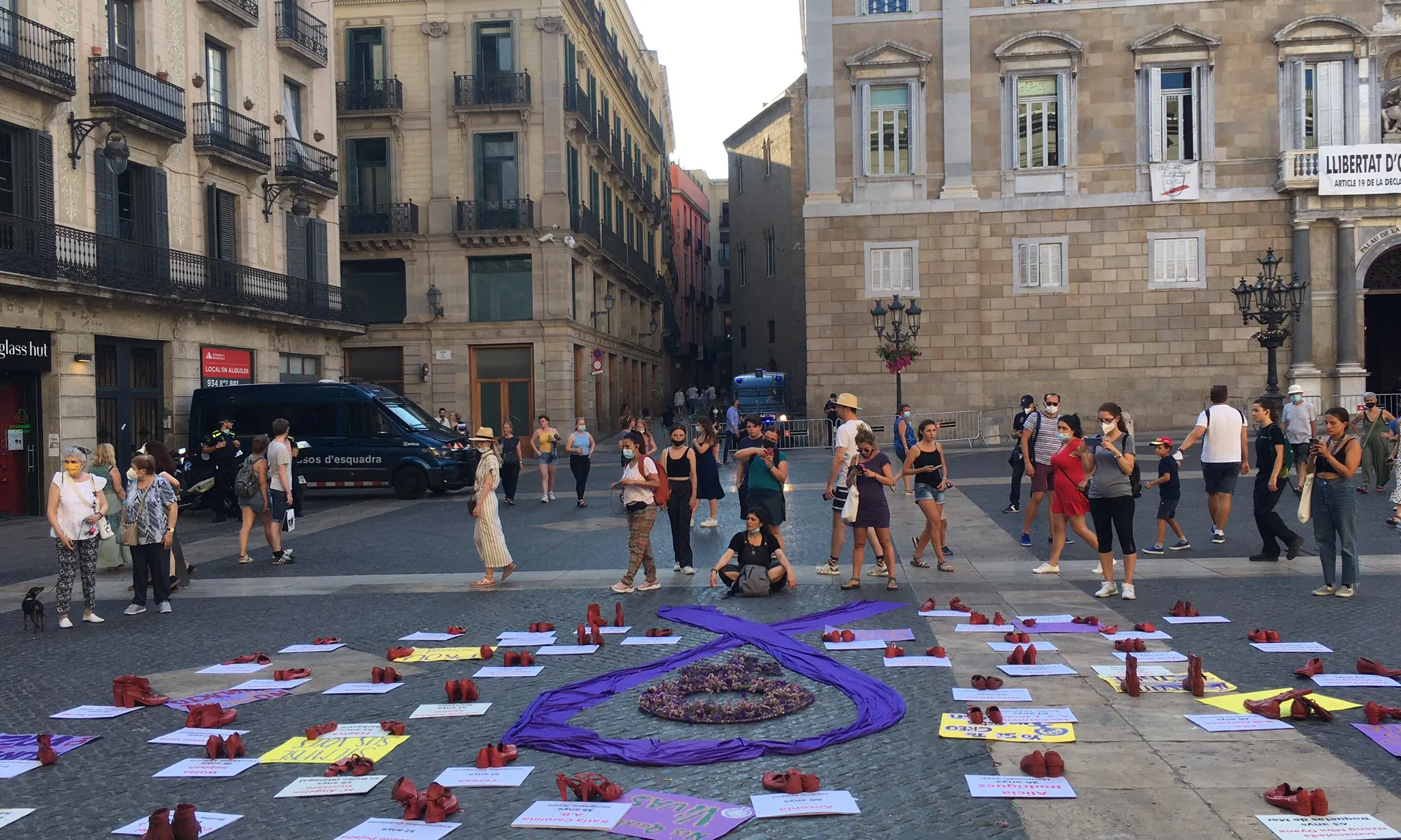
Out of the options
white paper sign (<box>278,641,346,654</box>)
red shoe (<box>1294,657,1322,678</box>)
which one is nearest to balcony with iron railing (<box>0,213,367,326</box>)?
white paper sign (<box>278,641,346,654</box>)

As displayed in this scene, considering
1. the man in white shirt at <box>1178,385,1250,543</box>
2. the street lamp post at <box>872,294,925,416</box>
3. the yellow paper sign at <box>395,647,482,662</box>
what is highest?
the street lamp post at <box>872,294,925,416</box>

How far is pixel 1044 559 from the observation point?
1260cm

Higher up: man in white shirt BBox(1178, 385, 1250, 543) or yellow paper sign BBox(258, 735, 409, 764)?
man in white shirt BBox(1178, 385, 1250, 543)

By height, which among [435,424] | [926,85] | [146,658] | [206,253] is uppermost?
[926,85]

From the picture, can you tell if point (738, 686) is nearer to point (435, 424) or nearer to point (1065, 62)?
point (435, 424)

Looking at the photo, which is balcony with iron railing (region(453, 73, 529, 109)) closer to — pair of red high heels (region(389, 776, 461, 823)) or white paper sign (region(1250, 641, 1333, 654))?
white paper sign (region(1250, 641, 1333, 654))

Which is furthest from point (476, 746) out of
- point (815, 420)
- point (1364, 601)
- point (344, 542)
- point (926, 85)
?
point (926, 85)

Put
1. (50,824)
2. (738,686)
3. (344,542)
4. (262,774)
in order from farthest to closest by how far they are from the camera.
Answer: (344,542) → (738,686) → (262,774) → (50,824)

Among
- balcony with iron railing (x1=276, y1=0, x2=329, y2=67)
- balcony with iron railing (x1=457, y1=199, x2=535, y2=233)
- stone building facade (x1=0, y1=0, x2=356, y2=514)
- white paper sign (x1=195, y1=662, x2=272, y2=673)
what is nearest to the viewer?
white paper sign (x1=195, y1=662, x2=272, y2=673)

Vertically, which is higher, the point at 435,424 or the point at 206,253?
the point at 206,253

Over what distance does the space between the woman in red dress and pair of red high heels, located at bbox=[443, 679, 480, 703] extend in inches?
247

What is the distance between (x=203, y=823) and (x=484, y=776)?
1.30m

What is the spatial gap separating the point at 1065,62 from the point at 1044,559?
22233mm

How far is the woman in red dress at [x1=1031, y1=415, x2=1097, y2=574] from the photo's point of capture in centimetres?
1092
